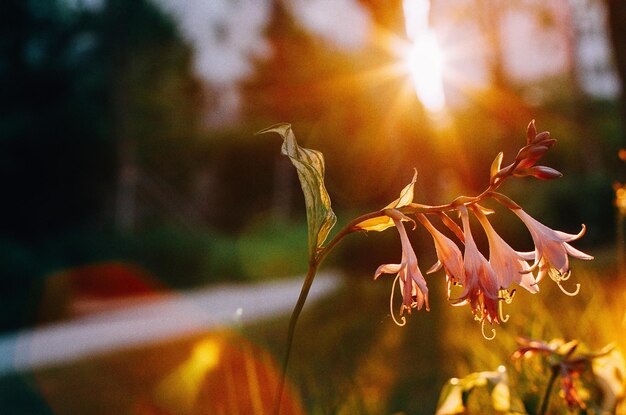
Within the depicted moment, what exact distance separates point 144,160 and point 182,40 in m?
2.55

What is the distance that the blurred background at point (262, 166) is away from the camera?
496cm

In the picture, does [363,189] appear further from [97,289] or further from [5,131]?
[5,131]

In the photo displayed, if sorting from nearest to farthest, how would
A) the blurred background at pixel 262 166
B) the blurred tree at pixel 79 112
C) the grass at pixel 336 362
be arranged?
the grass at pixel 336 362 → the blurred background at pixel 262 166 → the blurred tree at pixel 79 112

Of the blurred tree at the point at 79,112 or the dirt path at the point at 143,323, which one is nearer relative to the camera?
the dirt path at the point at 143,323

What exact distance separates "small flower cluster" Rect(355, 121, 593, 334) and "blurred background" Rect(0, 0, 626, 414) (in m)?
1.47

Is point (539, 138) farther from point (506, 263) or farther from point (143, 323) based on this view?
point (143, 323)

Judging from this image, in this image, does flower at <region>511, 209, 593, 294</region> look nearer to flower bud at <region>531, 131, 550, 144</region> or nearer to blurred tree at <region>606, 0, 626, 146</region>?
flower bud at <region>531, 131, 550, 144</region>

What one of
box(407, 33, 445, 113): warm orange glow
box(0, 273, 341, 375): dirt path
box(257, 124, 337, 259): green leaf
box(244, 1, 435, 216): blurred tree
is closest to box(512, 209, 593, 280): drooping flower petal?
box(257, 124, 337, 259): green leaf

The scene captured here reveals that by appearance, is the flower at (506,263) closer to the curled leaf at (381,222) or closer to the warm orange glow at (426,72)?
the curled leaf at (381,222)

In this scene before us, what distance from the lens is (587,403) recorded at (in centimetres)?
172

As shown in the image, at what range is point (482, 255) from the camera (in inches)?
40.0

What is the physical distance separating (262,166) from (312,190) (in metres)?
15.2

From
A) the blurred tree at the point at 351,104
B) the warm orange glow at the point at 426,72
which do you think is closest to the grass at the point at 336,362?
the blurred tree at the point at 351,104

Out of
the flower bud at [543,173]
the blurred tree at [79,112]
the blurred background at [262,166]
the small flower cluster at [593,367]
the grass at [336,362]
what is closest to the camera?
the flower bud at [543,173]
